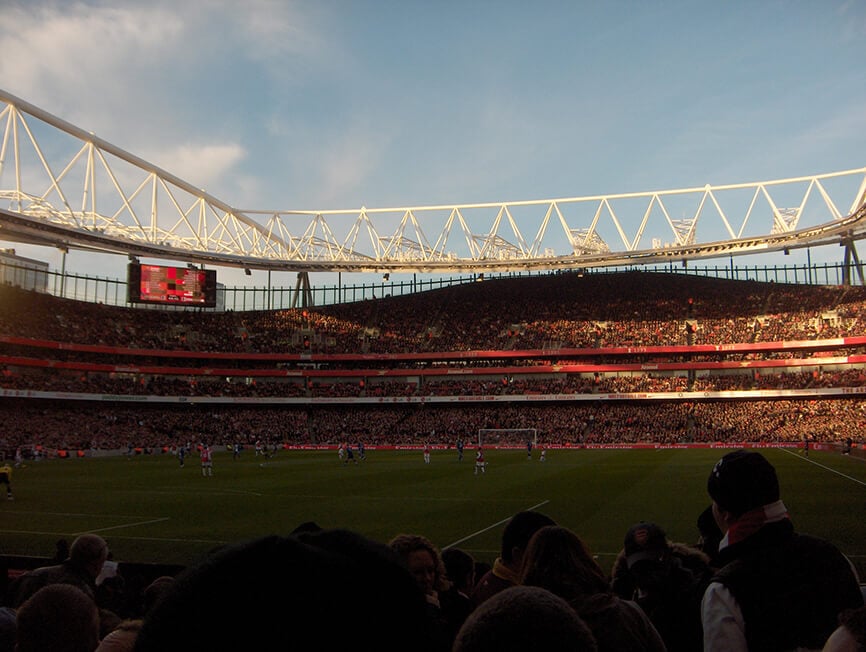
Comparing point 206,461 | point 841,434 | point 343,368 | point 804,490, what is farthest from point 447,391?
point 804,490

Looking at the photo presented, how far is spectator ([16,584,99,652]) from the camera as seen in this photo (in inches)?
115

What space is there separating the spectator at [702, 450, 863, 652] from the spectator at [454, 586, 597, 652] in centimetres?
192

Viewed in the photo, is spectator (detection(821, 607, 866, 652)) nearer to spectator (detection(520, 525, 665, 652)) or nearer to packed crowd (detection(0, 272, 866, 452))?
spectator (detection(520, 525, 665, 652))

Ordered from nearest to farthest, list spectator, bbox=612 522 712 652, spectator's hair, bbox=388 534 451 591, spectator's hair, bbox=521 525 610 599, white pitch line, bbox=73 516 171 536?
spectator's hair, bbox=521 525 610 599 → spectator, bbox=612 522 712 652 → spectator's hair, bbox=388 534 451 591 → white pitch line, bbox=73 516 171 536

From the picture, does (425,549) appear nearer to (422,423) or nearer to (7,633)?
(7,633)

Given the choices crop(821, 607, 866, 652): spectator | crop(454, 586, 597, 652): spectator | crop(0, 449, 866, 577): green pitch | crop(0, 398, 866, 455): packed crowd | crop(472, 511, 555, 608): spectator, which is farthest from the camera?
crop(0, 398, 866, 455): packed crowd

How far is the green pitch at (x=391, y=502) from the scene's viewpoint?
1911 centimetres

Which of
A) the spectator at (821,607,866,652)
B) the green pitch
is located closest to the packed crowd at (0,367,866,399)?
the green pitch

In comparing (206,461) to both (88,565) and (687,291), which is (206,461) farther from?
(687,291)

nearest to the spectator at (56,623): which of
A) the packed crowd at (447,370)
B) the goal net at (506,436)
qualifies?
the packed crowd at (447,370)

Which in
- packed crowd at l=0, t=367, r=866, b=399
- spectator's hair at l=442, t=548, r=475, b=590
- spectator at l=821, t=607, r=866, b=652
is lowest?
spectator's hair at l=442, t=548, r=475, b=590

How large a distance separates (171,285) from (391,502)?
189ft

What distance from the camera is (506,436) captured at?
2721 inches

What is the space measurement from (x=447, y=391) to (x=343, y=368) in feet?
45.3
